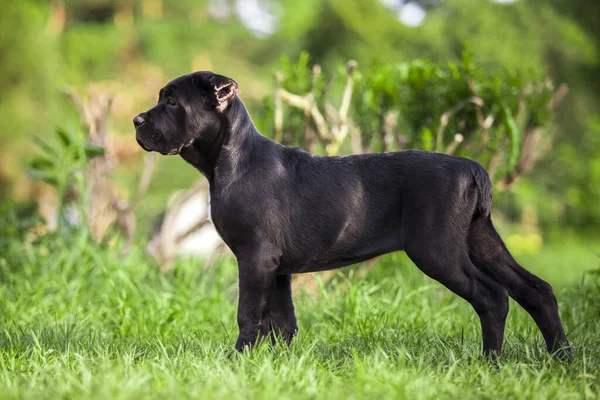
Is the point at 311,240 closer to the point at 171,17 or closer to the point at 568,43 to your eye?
the point at 568,43

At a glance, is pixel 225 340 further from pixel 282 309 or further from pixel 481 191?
pixel 481 191

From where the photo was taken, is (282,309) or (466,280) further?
(282,309)

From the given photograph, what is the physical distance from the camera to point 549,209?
18125 millimetres

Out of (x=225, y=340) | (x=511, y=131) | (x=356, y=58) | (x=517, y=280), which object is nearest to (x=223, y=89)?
(x=225, y=340)

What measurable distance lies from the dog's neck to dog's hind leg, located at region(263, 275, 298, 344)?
0.70 meters

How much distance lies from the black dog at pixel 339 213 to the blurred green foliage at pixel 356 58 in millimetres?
2080

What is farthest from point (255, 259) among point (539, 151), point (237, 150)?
point (539, 151)

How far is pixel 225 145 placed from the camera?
12.0ft

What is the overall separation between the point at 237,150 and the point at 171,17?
70.1 feet

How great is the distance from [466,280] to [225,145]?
1434 millimetres

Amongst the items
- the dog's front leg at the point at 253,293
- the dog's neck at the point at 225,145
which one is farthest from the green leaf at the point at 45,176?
the dog's front leg at the point at 253,293

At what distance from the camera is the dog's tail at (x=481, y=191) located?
352cm

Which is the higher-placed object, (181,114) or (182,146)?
(181,114)

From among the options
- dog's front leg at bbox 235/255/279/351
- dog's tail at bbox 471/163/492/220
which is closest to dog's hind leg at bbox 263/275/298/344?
dog's front leg at bbox 235/255/279/351
